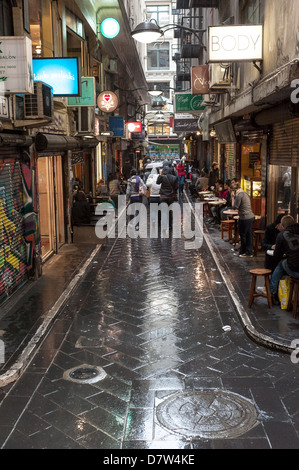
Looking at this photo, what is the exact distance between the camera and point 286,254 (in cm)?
805

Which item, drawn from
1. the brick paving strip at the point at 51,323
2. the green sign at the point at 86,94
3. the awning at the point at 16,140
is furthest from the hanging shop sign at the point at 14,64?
the green sign at the point at 86,94

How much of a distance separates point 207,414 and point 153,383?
3.17ft

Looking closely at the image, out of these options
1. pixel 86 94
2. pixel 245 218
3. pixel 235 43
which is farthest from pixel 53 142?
pixel 245 218

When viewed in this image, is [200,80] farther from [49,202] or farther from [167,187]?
[49,202]

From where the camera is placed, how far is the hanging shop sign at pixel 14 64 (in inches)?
316

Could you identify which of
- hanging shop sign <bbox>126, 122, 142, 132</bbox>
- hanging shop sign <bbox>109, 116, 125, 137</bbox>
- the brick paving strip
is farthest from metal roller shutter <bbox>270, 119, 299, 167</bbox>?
hanging shop sign <bbox>126, 122, 142, 132</bbox>

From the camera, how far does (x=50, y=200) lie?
13.0 metres

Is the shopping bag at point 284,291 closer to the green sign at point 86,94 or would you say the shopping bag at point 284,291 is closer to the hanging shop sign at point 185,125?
the green sign at point 86,94

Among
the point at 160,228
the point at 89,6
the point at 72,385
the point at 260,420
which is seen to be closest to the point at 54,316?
the point at 72,385

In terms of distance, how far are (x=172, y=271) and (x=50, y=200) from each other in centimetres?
385

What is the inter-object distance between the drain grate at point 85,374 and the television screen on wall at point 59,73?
23.0 feet

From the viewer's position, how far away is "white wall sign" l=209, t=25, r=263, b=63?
10.5 metres

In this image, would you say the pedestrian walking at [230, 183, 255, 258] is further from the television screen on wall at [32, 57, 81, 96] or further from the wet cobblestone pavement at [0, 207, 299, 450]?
the television screen on wall at [32, 57, 81, 96]

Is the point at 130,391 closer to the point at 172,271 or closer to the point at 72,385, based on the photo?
the point at 72,385
